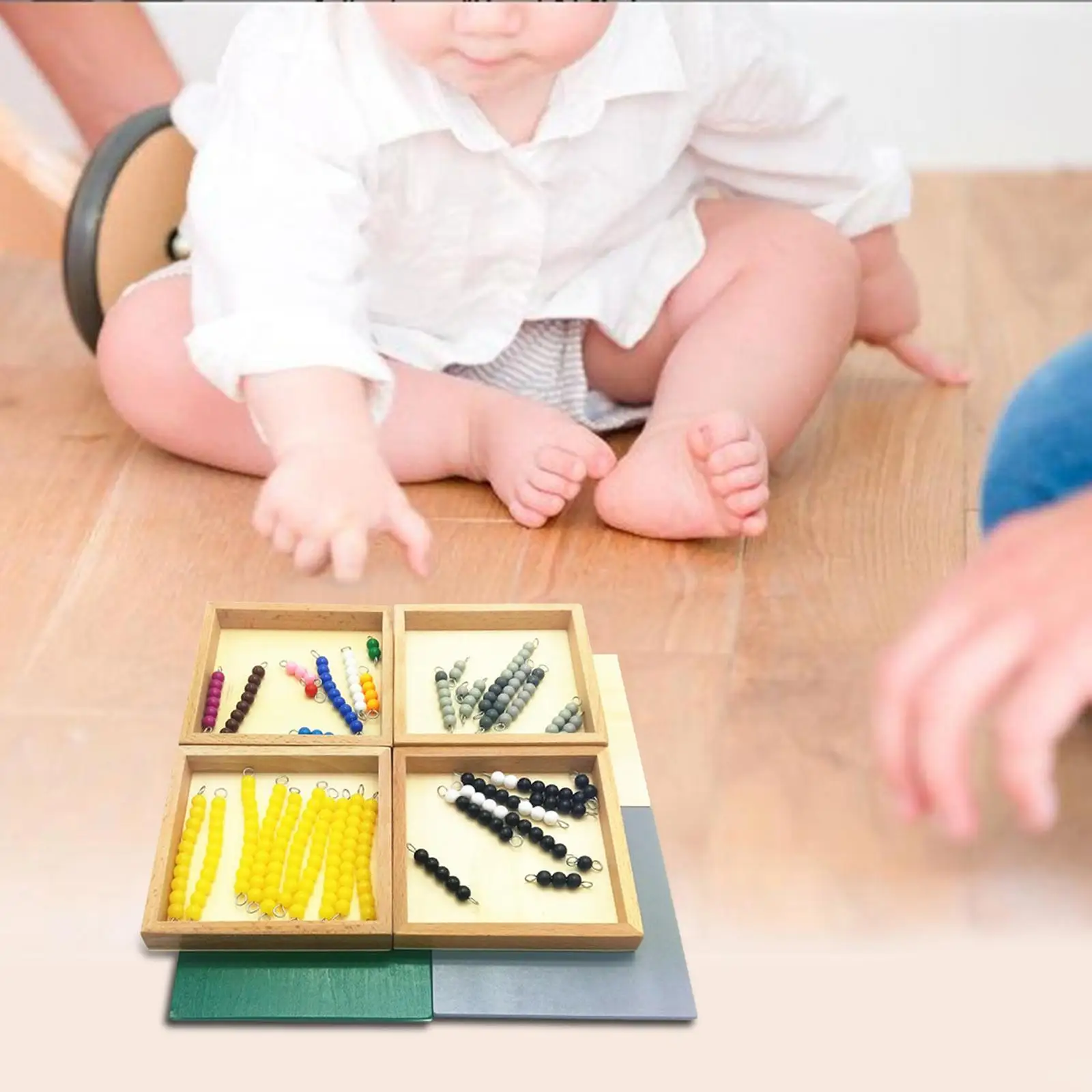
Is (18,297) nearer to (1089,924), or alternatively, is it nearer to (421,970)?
(421,970)

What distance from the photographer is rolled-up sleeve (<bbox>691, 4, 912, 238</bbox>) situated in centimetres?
109

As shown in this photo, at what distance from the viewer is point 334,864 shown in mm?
723

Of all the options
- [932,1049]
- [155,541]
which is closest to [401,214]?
[155,541]

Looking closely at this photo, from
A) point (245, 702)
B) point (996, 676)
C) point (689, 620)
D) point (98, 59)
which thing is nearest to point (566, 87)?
point (689, 620)

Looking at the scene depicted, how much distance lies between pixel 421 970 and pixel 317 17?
0.56 metres

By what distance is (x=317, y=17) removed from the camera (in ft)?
3.25

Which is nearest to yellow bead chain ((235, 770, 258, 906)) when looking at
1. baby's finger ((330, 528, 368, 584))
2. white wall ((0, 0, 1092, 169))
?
baby's finger ((330, 528, 368, 584))

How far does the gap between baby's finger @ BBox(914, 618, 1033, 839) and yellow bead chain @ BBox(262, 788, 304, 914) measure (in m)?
0.38

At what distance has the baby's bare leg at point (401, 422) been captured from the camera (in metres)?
1.02

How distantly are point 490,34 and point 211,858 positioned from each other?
1.37 ft

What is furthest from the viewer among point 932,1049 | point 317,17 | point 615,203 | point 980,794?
point 615,203

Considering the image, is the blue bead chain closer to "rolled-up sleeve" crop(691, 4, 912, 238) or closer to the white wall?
"rolled-up sleeve" crop(691, 4, 912, 238)

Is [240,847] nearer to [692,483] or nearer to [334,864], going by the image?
[334,864]

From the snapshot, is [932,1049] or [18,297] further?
[18,297]
